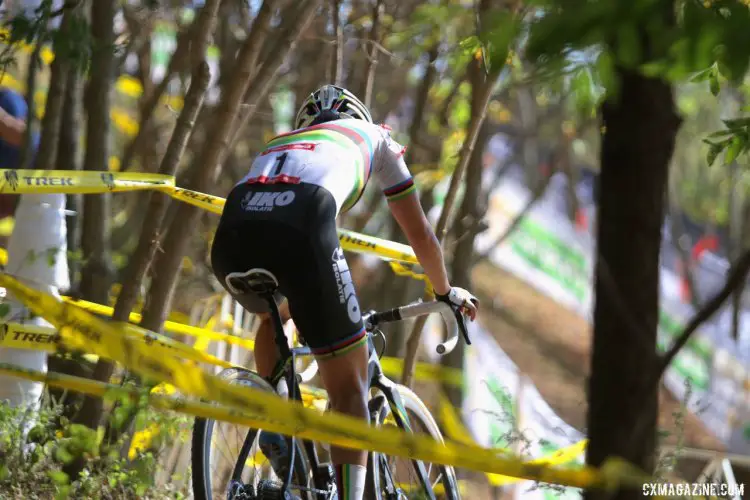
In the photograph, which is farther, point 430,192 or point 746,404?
point 746,404

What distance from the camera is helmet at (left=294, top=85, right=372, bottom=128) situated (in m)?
4.45

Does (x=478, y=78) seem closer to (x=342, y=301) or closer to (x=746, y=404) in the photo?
(x=342, y=301)

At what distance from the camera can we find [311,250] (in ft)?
12.3

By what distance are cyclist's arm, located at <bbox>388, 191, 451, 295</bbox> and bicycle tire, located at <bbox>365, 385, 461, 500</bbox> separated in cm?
51

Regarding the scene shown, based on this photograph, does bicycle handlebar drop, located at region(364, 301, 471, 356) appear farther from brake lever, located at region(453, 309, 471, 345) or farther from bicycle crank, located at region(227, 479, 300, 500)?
bicycle crank, located at region(227, 479, 300, 500)

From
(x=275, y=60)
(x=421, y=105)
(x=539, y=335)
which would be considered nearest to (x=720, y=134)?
(x=275, y=60)

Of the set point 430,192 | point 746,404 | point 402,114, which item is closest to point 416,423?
point 430,192

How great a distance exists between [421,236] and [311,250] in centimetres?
77

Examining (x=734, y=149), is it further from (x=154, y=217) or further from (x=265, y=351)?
(x=154, y=217)

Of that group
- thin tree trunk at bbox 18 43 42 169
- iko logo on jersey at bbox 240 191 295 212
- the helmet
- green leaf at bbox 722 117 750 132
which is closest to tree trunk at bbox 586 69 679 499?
green leaf at bbox 722 117 750 132

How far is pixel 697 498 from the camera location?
5.29 meters

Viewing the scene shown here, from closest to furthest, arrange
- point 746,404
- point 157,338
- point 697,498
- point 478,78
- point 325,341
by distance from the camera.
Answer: point 325,341, point 157,338, point 697,498, point 478,78, point 746,404

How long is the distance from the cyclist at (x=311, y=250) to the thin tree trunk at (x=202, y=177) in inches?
50.7

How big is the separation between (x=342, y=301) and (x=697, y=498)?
2.45 m
